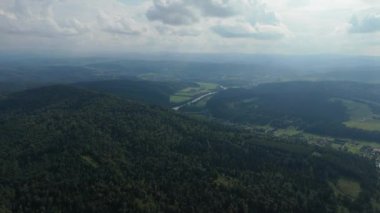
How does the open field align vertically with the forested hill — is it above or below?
below

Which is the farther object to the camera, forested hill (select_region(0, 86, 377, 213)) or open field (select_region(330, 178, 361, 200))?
open field (select_region(330, 178, 361, 200))

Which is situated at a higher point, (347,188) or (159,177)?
(159,177)

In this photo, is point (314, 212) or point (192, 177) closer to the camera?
point (314, 212)

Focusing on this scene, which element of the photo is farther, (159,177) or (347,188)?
(347,188)

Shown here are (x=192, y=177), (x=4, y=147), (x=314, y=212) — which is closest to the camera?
(x=314, y=212)

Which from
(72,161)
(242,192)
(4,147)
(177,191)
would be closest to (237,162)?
(242,192)

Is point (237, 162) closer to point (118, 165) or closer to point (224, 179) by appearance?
point (224, 179)

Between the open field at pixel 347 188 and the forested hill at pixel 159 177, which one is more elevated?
the forested hill at pixel 159 177

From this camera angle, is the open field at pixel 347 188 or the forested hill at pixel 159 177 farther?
the open field at pixel 347 188
